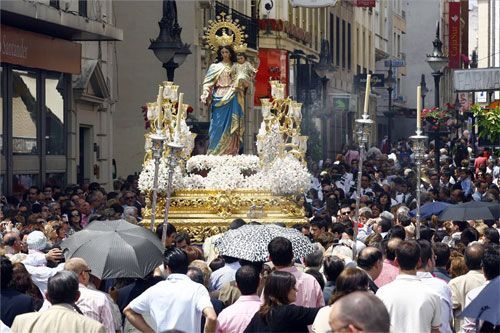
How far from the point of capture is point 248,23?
4331cm

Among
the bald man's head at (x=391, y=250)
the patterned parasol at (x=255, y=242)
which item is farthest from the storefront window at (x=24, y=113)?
the bald man's head at (x=391, y=250)

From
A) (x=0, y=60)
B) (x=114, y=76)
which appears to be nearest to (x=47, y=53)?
(x=0, y=60)

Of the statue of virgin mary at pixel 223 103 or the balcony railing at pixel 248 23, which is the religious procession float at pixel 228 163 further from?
the balcony railing at pixel 248 23

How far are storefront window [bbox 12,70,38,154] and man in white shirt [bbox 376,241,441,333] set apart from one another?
16.1 m

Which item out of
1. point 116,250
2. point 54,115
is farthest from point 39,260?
point 54,115

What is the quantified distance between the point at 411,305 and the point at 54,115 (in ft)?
61.2

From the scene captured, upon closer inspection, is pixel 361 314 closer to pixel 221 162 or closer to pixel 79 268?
pixel 79 268

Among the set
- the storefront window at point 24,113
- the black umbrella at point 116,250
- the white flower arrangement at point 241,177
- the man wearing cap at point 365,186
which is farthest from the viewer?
the man wearing cap at point 365,186

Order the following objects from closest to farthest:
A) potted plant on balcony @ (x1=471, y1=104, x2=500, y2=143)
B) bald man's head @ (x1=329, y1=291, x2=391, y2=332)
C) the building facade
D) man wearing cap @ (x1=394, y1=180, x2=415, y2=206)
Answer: bald man's head @ (x1=329, y1=291, x2=391, y2=332)
potted plant on balcony @ (x1=471, y1=104, x2=500, y2=143)
the building facade
man wearing cap @ (x1=394, y1=180, x2=415, y2=206)

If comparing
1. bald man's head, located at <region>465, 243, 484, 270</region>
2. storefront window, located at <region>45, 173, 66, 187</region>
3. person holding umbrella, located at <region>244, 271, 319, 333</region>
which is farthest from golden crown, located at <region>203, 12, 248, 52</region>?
person holding umbrella, located at <region>244, 271, 319, 333</region>

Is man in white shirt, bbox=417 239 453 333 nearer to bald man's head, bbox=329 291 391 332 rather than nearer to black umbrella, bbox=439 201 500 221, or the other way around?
bald man's head, bbox=329 291 391 332

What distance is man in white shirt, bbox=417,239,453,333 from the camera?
10.5 metres

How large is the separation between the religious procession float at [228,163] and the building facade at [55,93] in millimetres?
3727

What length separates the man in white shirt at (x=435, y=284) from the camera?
1050 centimetres
